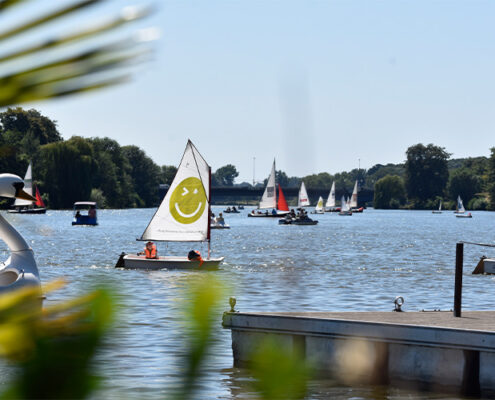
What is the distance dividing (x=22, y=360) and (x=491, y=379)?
48.6ft

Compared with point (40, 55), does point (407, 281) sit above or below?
below

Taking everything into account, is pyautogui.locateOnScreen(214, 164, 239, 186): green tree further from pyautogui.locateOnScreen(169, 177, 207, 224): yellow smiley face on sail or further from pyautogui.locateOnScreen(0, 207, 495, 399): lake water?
pyautogui.locateOnScreen(169, 177, 207, 224): yellow smiley face on sail

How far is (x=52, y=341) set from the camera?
0.87 m

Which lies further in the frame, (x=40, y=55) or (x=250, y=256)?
(x=250, y=256)

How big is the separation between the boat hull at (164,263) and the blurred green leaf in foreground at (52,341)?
4169cm

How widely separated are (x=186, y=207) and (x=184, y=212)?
353 mm

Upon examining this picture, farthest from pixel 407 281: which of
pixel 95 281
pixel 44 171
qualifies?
pixel 95 281

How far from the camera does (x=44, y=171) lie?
564 centimetres

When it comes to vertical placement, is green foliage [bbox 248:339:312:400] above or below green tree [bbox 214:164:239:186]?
below

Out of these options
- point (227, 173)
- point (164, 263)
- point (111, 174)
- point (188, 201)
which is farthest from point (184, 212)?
point (111, 174)

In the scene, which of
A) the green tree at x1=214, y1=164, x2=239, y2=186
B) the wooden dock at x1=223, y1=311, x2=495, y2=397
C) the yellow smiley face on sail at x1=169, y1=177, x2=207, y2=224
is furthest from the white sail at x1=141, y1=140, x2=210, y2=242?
the green tree at x1=214, y1=164, x2=239, y2=186

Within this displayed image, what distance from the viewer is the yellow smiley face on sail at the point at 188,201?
48.2 meters

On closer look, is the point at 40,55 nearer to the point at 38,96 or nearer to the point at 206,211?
the point at 38,96

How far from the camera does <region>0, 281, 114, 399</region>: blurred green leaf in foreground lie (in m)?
0.84
